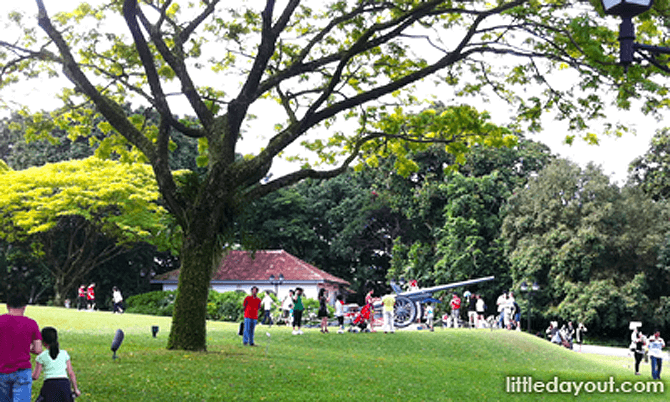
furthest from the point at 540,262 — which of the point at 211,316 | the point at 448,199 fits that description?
the point at 211,316

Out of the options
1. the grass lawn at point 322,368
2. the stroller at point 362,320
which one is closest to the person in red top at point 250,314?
the grass lawn at point 322,368

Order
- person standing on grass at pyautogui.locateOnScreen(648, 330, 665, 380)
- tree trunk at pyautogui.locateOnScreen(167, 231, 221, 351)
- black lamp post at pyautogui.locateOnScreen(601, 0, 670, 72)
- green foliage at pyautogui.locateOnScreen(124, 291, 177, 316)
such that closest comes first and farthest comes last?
black lamp post at pyautogui.locateOnScreen(601, 0, 670, 72)
tree trunk at pyautogui.locateOnScreen(167, 231, 221, 351)
person standing on grass at pyautogui.locateOnScreen(648, 330, 665, 380)
green foliage at pyautogui.locateOnScreen(124, 291, 177, 316)

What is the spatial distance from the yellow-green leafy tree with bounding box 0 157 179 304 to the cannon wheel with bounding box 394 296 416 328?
13732 millimetres

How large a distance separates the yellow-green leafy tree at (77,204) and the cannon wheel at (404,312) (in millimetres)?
13732

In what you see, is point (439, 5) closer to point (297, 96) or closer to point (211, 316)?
point (297, 96)

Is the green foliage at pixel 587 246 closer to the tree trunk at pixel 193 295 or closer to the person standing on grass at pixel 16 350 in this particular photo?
the tree trunk at pixel 193 295

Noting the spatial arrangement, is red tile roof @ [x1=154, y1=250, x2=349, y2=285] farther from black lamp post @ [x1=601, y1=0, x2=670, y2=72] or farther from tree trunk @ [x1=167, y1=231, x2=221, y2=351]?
black lamp post @ [x1=601, y1=0, x2=670, y2=72]

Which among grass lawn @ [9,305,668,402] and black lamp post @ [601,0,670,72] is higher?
black lamp post @ [601,0,670,72]

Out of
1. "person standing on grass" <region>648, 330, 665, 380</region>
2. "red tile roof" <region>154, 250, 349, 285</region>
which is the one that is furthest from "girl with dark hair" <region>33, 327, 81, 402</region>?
"red tile roof" <region>154, 250, 349, 285</region>

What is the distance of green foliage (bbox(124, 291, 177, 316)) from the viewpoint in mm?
39281

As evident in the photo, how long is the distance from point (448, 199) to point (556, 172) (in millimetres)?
7240

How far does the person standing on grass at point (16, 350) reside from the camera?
20.4 feet

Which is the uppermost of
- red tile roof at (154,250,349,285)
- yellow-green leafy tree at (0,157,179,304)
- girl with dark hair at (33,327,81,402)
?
yellow-green leafy tree at (0,157,179,304)

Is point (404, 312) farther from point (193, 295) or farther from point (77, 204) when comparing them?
point (77, 204)
